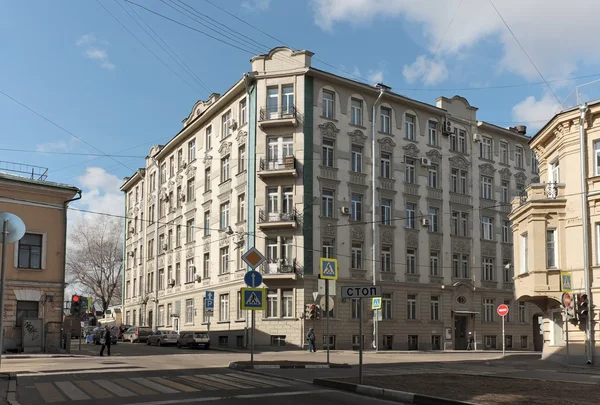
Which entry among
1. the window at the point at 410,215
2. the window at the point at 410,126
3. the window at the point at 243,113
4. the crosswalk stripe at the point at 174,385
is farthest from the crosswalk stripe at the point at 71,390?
the window at the point at 410,126

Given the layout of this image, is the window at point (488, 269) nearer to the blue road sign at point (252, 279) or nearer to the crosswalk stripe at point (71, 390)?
the blue road sign at point (252, 279)

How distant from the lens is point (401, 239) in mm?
45812

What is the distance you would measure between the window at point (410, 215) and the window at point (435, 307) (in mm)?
5408

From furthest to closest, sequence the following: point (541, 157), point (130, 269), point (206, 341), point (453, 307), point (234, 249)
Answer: point (130, 269) < point (453, 307) < point (234, 249) < point (206, 341) < point (541, 157)

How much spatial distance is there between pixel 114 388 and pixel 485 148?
4255 centimetres

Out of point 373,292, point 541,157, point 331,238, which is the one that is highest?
point 541,157

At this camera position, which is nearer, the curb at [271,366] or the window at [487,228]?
the curb at [271,366]

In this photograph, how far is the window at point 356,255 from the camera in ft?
143

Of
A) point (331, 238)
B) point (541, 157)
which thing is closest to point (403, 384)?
point (541, 157)

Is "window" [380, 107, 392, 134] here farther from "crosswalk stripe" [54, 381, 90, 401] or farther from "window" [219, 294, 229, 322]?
"crosswalk stripe" [54, 381, 90, 401]

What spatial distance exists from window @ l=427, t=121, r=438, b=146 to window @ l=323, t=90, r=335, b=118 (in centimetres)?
886

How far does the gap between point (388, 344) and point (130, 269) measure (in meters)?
34.1

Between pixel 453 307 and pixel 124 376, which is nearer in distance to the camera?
pixel 124 376

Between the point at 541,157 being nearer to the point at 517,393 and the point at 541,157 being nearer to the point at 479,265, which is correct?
the point at 479,265
